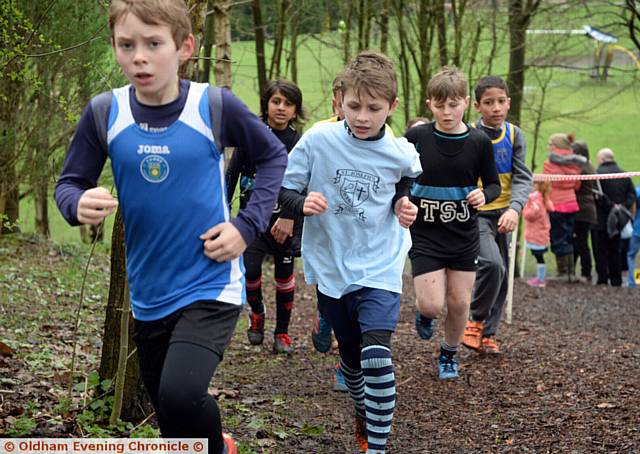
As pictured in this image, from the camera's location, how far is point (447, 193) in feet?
21.6

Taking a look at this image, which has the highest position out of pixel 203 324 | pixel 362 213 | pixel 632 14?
pixel 632 14

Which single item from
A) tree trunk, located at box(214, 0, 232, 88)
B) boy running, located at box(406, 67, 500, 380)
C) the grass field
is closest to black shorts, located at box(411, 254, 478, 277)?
boy running, located at box(406, 67, 500, 380)

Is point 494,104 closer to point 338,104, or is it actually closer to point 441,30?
point 338,104

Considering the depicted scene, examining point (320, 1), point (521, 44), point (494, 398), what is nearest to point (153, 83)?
point (494, 398)

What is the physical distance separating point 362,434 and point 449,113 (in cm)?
240

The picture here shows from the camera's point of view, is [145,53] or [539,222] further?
[539,222]

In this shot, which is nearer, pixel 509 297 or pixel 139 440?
pixel 139 440

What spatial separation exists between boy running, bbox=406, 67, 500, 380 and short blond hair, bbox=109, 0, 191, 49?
127 inches

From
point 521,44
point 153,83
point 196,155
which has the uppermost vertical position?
point 521,44

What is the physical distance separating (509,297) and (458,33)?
7693 mm

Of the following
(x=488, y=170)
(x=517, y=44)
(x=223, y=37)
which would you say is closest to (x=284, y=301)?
(x=488, y=170)

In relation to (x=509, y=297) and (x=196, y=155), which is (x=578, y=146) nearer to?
(x=509, y=297)

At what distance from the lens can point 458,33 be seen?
17.2 meters

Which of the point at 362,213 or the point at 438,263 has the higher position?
the point at 362,213
